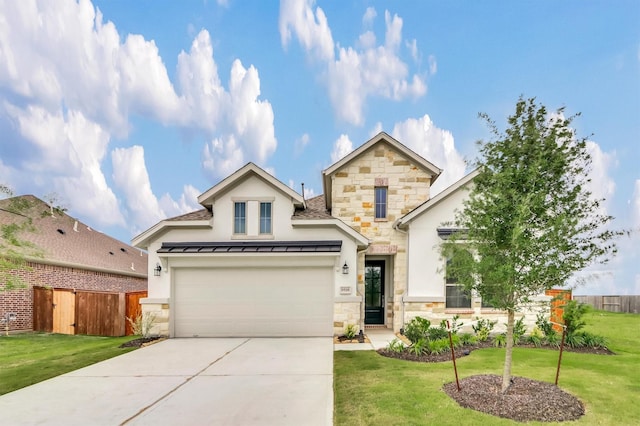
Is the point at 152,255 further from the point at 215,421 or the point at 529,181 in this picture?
the point at 529,181

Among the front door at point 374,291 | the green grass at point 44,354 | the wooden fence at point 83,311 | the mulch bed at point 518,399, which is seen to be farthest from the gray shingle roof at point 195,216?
the mulch bed at point 518,399

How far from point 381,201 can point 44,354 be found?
11.8m

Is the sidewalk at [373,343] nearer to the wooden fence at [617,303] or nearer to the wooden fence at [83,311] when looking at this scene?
the wooden fence at [83,311]

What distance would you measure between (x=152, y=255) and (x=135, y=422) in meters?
8.34

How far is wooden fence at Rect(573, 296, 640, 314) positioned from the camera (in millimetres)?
22766

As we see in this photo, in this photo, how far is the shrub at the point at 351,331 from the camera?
11797mm

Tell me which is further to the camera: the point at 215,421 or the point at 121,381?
the point at 121,381

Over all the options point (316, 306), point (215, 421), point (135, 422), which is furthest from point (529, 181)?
point (316, 306)

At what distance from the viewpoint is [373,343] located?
11047mm

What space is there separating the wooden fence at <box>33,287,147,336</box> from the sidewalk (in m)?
8.50

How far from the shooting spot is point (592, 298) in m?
24.7

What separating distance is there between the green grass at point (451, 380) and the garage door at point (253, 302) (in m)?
3.03

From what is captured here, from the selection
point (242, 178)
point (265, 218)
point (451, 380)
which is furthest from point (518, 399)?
point (242, 178)

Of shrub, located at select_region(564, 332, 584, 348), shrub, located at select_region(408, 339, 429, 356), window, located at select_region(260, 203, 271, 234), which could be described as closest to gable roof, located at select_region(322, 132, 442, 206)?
window, located at select_region(260, 203, 271, 234)
